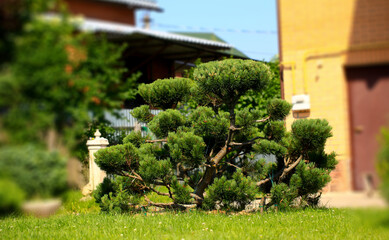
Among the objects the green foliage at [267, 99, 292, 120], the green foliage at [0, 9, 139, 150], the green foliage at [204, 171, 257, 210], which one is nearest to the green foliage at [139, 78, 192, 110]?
the green foliage at [267, 99, 292, 120]

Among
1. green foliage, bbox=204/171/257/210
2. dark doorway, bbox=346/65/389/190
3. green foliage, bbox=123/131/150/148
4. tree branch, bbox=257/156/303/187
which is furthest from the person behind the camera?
green foliage, bbox=123/131/150/148

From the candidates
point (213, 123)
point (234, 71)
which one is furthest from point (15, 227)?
point (234, 71)

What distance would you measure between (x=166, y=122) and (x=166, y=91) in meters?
0.42

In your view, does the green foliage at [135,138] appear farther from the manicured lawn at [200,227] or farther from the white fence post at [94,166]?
the manicured lawn at [200,227]

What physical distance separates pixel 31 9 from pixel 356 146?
3.24 feet

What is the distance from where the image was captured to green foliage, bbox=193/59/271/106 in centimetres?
510

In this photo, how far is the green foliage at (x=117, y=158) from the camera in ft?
17.9

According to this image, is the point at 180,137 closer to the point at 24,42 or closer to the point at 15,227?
the point at 15,227

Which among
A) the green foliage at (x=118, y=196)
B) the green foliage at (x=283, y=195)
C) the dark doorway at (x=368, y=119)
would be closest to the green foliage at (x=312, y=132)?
the green foliage at (x=283, y=195)

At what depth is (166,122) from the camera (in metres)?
5.83

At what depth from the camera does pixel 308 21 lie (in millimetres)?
1549

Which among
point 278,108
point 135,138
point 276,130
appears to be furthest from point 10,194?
point 135,138

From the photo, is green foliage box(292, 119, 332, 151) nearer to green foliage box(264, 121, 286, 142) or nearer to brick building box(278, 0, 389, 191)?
green foliage box(264, 121, 286, 142)

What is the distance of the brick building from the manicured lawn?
9.67 feet
